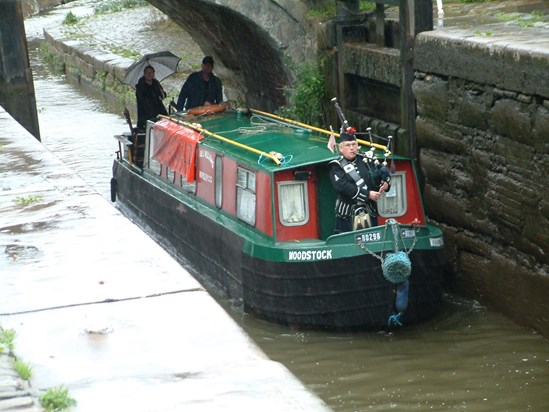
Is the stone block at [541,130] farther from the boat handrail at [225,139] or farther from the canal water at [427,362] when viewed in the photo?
the boat handrail at [225,139]

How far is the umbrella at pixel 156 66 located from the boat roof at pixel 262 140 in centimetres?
281

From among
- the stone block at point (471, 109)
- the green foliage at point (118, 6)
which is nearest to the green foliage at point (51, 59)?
the green foliage at point (118, 6)

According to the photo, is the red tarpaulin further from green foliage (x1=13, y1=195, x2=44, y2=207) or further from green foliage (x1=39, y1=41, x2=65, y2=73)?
green foliage (x1=39, y1=41, x2=65, y2=73)

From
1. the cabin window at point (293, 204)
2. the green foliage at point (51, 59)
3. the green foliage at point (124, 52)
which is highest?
the cabin window at point (293, 204)

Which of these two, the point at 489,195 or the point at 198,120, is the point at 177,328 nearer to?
the point at 489,195

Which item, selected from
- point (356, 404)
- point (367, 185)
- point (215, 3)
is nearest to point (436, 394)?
point (356, 404)

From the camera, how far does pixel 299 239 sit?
982 cm

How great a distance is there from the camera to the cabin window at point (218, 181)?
11016mm

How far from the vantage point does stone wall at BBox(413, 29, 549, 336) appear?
9172 millimetres

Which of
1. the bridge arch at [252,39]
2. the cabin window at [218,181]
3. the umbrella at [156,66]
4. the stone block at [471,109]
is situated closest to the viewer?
the stone block at [471,109]

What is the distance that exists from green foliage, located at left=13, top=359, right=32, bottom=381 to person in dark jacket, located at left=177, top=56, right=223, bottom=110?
11.3 meters

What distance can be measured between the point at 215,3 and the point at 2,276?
1100cm

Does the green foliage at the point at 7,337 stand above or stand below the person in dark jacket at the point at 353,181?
above

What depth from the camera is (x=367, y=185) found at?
9.58 m
